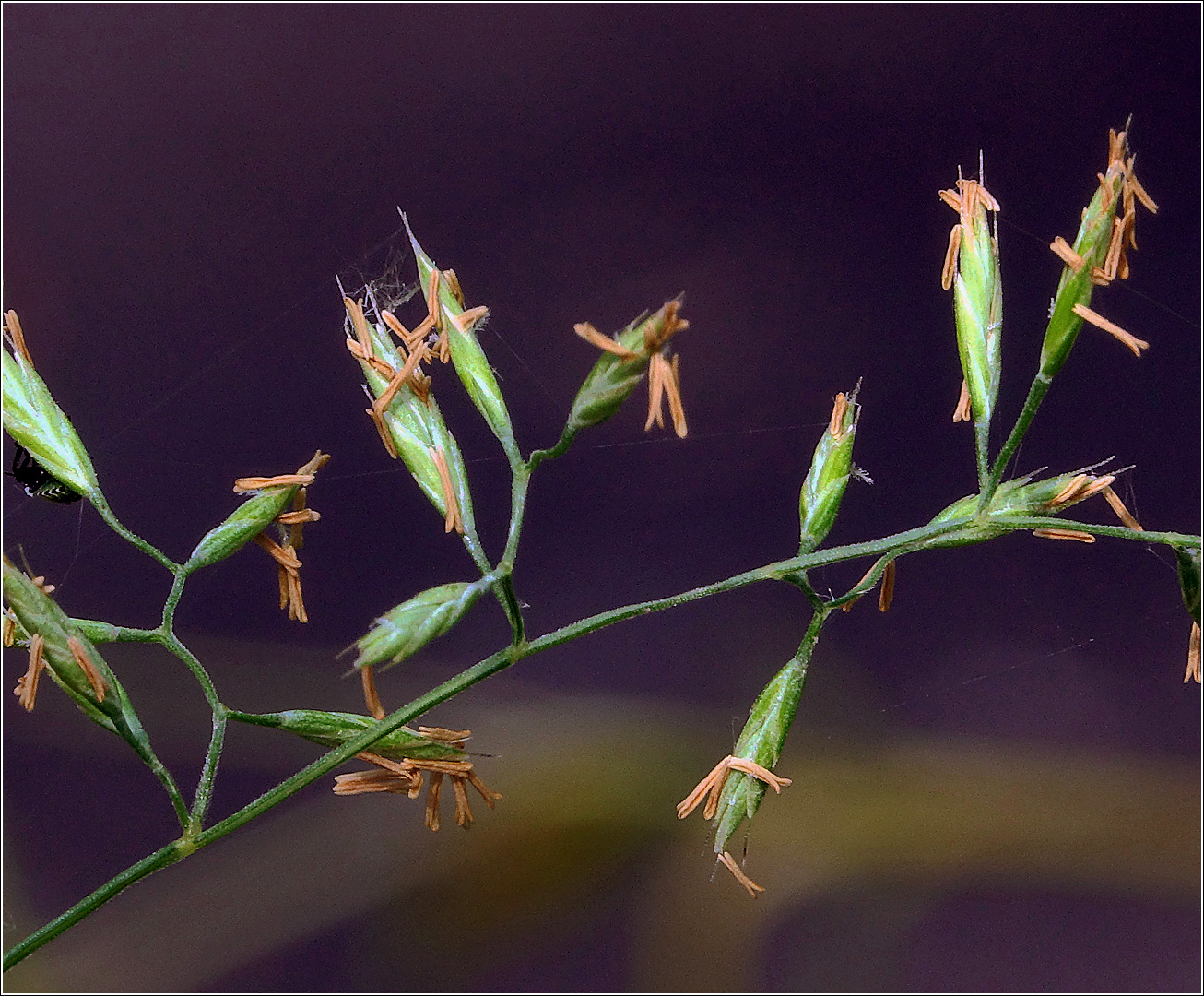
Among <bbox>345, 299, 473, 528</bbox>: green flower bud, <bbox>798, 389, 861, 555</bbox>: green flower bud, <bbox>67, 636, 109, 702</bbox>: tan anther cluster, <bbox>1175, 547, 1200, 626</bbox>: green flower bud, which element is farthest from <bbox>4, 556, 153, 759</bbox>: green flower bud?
<bbox>1175, 547, 1200, 626</bbox>: green flower bud

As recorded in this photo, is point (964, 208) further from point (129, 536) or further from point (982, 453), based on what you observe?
point (129, 536)

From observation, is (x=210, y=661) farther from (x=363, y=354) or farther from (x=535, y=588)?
(x=363, y=354)

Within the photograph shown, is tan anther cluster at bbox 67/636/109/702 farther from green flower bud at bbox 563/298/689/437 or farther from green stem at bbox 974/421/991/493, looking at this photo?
green stem at bbox 974/421/991/493

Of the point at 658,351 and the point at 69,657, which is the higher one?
the point at 658,351

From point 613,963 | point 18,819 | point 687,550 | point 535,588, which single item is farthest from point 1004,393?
point 18,819

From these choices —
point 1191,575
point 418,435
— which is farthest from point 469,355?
point 1191,575

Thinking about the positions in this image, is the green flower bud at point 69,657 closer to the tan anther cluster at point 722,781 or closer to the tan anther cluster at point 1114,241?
the tan anther cluster at point 722,781
